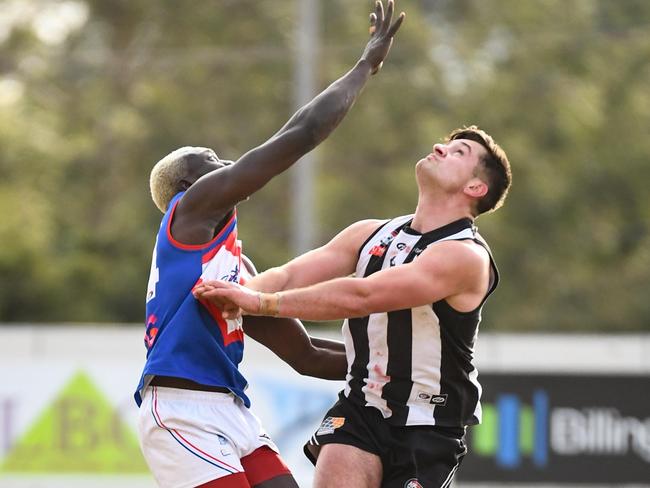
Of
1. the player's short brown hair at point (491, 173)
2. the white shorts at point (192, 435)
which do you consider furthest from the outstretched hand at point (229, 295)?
the player's short brown hair at point (491, 173)

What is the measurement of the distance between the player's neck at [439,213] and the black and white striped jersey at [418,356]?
3cm

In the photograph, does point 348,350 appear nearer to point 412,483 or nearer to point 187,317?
point 412,483

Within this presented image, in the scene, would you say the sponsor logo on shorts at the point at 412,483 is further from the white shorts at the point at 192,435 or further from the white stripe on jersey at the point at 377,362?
the white shorts at the point at 192,435

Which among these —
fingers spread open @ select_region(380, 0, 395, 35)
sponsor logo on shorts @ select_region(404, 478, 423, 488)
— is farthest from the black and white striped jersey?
fingers spread open @ select_region(380, 0, 395, 35)

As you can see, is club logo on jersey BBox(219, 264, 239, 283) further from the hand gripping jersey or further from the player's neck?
the player's neck

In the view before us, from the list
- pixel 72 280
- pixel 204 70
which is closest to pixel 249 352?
pixel 72 280

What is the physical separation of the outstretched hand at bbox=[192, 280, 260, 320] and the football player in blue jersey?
2.8 inches

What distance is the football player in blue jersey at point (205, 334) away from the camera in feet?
17.7

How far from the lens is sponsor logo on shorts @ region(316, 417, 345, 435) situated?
5832 mm

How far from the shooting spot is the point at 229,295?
17.5 feet

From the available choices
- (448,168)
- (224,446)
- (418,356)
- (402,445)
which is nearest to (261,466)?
(224,446)

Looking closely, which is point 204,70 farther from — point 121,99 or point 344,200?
point 344,200

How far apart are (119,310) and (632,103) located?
1361cm

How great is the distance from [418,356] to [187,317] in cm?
102
